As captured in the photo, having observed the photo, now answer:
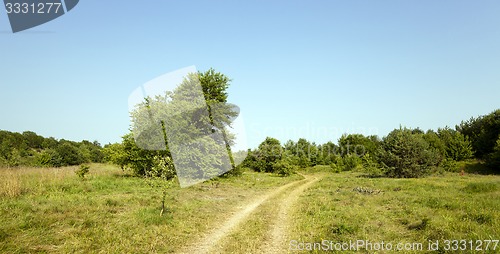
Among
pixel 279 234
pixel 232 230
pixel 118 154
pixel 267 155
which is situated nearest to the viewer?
pixel 279 234

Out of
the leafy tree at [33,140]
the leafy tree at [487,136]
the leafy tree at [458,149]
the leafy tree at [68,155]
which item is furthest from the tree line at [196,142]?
the leafy tree at [33,140]

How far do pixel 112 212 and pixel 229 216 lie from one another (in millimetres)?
5595

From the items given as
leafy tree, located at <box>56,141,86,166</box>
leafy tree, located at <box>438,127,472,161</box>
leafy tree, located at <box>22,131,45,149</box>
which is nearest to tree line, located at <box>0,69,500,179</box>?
leafy tree, located at <box>56,141,86,166</box>

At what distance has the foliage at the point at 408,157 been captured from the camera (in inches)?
1382

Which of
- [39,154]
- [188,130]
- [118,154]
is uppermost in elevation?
[188,130]

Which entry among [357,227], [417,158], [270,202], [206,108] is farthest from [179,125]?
[417,158]

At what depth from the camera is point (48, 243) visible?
7.96 metres

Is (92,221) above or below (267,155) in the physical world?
below

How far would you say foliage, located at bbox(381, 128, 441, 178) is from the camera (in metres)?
35.1

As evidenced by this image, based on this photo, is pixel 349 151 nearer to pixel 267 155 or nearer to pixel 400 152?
pixel 267 155

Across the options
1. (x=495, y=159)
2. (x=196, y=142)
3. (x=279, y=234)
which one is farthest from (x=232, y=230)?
(x=495, y=159)

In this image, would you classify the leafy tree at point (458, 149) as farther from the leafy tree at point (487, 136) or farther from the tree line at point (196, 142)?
the tree line at point (196, 142)

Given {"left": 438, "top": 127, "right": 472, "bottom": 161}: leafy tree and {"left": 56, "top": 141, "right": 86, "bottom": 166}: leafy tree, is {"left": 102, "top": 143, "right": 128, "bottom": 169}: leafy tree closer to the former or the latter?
{"left": 56, "top": 141, "right": 86, "bottom": 166}: leafy tree

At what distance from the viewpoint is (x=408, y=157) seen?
35250 millimetres
